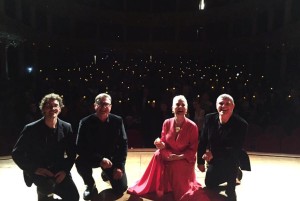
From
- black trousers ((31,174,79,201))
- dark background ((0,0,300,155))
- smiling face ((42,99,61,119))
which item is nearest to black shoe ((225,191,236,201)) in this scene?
black trousers ((31,174,79,201))

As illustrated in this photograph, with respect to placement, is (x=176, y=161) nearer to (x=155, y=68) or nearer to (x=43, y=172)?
(x=43, y=172)

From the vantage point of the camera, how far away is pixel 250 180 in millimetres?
5340

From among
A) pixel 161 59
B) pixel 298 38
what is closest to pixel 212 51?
pixel 161 59

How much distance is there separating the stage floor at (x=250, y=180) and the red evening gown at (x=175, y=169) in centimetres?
16

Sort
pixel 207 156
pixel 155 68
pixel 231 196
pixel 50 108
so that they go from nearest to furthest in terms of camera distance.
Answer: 1. pixel 50 108
2. pixel 231 196
3. pixel 207 156
4. pixel 155 68

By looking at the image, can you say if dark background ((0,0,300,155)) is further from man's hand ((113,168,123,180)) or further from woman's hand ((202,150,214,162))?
man's hand ((113,168,123,180))

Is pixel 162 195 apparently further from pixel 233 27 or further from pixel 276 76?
pixel 233 27

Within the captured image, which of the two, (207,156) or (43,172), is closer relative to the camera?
(43,172)

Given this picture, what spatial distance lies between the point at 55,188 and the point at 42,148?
21.9 inches

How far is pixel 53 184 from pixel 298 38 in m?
18.7

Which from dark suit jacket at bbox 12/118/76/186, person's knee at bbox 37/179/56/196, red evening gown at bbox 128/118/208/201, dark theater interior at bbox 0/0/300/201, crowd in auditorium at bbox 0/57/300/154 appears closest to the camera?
person's knee at bbox 37/179/56/196

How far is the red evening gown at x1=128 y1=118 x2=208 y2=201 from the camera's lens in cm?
455

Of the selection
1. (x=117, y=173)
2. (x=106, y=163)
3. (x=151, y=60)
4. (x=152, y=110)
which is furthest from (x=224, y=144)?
(x=151, y=60)

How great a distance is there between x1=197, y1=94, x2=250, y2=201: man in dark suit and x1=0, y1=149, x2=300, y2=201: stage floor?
0.30 meters
